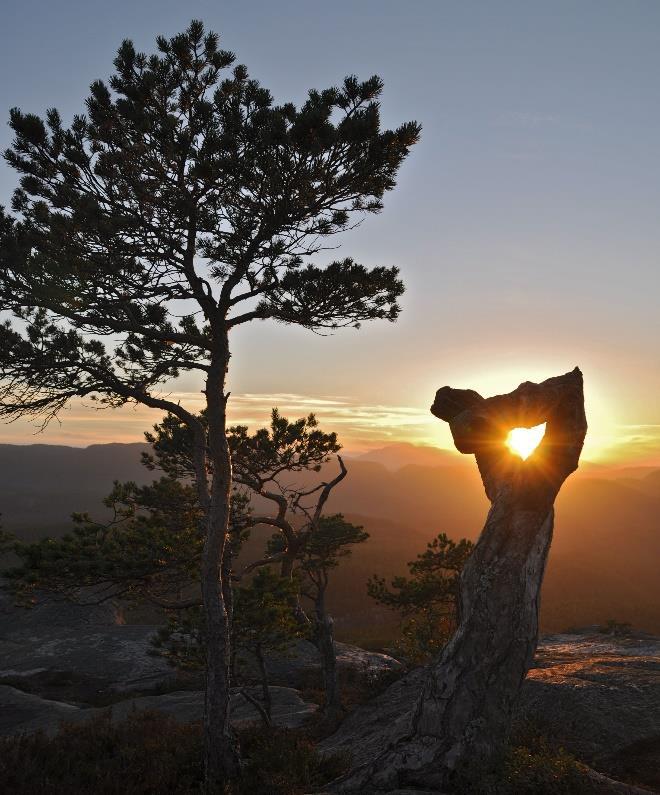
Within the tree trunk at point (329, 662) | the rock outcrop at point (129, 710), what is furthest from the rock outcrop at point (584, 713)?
the rock outcrop at point (129, 710)

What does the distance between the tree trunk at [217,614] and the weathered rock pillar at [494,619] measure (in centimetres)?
227

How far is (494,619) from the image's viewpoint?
886cm

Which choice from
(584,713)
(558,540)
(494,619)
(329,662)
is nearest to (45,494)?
(558,540)

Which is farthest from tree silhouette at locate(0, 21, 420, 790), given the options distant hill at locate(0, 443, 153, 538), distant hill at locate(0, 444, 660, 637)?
distant hill at locate(0, 443, 153, 538)

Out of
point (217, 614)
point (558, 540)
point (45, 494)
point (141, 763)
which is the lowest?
point (558, 540)

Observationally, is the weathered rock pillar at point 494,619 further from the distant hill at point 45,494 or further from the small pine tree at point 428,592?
the distant hill at point 45,494

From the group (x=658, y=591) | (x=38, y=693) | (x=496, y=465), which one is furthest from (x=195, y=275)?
(x=658, y=591)

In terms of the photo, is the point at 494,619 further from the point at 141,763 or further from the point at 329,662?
the point at 329,662

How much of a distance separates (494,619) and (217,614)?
17.6 feet

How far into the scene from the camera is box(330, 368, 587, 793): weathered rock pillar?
8328 mm

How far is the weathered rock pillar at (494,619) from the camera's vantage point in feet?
27.3

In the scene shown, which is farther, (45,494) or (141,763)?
(45,494)

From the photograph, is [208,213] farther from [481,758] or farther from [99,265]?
[481,758]

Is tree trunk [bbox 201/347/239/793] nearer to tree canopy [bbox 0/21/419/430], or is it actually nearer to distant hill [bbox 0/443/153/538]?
tree canopy [bbox 0/21/419/430]
